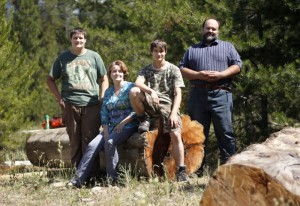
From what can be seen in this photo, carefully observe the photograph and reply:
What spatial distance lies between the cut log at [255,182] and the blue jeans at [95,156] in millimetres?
2470

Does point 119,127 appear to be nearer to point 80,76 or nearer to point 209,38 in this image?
point 80,76

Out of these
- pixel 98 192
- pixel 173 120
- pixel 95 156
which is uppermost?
pixel 173 120

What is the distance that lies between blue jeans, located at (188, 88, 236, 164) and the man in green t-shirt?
113 centimetres

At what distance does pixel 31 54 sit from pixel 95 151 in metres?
17.4

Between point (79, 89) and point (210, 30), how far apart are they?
1677mm

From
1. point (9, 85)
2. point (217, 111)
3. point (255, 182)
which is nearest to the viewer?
point (255, 182)

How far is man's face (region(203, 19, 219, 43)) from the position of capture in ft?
22.0

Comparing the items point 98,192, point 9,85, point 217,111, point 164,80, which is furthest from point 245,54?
point 9,85

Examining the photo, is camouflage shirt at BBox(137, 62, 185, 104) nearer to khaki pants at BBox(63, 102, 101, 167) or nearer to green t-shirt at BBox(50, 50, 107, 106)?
green t-shirt at BBox(50, 50, 107, 106)

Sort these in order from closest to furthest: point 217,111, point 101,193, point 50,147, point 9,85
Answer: point 101,193 → point 217,111 → point 50,147 → point 9,85

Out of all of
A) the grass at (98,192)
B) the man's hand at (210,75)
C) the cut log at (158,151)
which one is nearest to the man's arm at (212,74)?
the man's hand at (210,75)

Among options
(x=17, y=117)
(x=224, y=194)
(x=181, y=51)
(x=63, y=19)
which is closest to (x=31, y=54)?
(x=63, y=19)

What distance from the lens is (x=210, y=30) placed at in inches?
264

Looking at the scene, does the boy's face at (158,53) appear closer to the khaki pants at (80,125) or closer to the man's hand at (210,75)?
the man's hand at (210,75)
